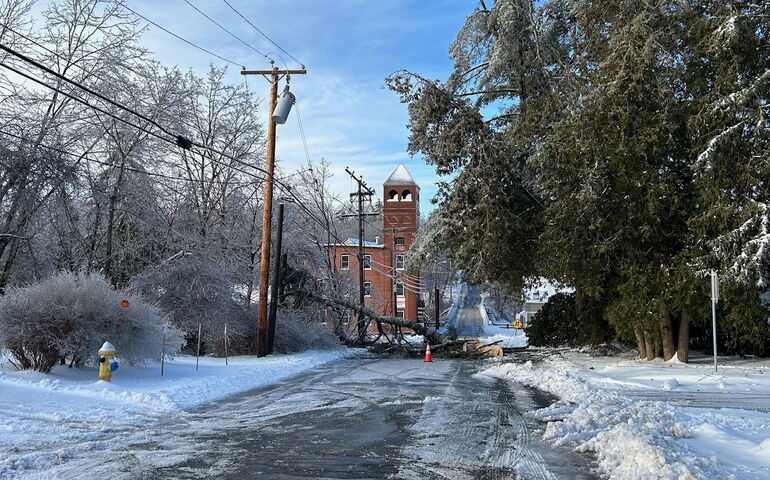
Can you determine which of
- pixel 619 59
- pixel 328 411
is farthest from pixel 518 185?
pixel 328 411

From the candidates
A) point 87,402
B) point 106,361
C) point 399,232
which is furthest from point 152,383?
point 399,232

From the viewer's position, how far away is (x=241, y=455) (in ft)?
26.1

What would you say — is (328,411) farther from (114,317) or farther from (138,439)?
(114,317)

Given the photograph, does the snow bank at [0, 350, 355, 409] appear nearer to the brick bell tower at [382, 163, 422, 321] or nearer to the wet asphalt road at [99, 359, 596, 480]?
the wet asphalt road at [99, 359, 596, 480]

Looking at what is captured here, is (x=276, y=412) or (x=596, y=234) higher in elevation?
(x=596, y=234)

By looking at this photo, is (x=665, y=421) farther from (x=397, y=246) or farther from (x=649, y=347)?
(x=397, y=246)

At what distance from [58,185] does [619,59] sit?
1728cm

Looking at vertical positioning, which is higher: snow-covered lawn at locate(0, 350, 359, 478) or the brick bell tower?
the brick bell tower

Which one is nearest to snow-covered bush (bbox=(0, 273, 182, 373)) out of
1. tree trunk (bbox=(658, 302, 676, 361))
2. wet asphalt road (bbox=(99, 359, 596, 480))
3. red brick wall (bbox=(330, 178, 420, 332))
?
wet asphalt road (bbox=(99, 359, 596, 480))

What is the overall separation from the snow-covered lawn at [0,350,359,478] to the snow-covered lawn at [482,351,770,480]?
634 centimetres

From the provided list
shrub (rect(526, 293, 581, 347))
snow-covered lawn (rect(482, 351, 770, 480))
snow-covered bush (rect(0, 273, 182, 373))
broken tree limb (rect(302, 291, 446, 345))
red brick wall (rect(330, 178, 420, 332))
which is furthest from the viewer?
red brick wall (rect(330, 178, 420, 332))

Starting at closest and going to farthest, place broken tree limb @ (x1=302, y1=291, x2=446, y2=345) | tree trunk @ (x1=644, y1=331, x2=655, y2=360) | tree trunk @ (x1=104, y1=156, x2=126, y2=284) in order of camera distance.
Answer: tree trunk @ (x1=644, y1=331, x2=655, y2=360)
tree trunk @ (x1=104, y1=156, x2=126, y2=284)
broken tree limb @ (x1=302, y1=291, x2=446, y2=345)

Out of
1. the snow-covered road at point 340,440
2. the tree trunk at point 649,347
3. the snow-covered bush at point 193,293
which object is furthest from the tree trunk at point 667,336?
the snow-covered bush at point 193,293

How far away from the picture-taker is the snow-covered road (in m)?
7.19
